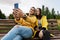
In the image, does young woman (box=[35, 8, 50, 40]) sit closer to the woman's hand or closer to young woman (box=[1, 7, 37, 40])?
young woman (box=[1, 7, 37, 40])

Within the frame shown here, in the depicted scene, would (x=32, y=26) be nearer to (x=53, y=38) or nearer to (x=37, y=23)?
(x=37, y=23)

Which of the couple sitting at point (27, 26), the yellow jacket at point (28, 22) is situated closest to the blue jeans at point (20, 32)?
the couple sitting at point (27, 26)

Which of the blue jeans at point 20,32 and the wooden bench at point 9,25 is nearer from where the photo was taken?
the blue jeans at point 20,32

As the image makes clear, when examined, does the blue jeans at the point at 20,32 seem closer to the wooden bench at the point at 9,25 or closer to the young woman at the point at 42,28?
the young woman at the point at 42,28

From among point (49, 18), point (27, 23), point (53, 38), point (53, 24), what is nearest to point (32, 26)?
point (27, 23)

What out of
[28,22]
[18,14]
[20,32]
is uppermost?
[18,14]

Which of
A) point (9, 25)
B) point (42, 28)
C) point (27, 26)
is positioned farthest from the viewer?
point (9, 25)

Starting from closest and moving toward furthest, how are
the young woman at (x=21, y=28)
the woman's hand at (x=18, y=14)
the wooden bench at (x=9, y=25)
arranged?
the young woman at (x=21, y=28) → the woman's hand at (x=18, y=14) → the wooden bench at (x=9, y=25)

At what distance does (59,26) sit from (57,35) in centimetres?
37

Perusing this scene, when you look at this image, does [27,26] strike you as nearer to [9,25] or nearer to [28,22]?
[28,22]

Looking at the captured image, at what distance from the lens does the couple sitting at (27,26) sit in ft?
13.5

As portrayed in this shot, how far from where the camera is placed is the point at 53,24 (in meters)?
5.18

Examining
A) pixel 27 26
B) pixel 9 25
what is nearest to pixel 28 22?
pixel 27 26

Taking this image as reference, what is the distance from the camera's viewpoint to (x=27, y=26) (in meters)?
4.31
